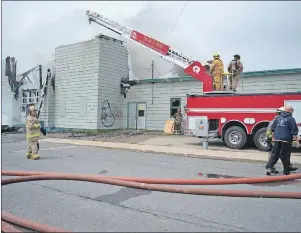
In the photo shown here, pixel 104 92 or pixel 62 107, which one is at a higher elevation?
pixel 104 92

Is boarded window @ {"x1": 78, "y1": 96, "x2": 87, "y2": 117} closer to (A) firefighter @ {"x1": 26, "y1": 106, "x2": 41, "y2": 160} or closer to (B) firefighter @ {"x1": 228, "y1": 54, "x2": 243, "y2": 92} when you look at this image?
(B) firefighter @ {"x1": 228, "y1": 54, "x2": 243, "y2": 92}

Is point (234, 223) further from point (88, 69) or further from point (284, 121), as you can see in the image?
point (88, 69)

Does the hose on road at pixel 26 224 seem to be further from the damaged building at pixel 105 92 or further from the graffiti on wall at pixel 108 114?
the graffiti on wall at pixel 108 114

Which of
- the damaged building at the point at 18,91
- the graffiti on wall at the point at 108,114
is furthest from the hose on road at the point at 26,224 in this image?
the damaged building at the point at 18,91

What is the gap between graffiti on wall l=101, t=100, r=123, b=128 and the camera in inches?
818

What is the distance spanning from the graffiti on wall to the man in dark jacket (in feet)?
47.7

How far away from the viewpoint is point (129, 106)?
21609 mm

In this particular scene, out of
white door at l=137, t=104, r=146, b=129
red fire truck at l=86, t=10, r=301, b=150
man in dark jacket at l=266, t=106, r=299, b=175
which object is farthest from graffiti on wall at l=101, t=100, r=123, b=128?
man in dark jacket at l=266, t=106, r=299, b=175

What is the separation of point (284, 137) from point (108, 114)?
14.9 m

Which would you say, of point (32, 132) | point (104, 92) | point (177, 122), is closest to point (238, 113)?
point (177, 122)

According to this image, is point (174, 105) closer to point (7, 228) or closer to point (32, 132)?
point (32, 132)

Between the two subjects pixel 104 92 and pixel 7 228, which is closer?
pixel 7 228

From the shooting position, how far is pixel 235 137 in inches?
494

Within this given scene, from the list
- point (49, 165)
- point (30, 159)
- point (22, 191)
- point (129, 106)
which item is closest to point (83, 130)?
point (129, 106)
